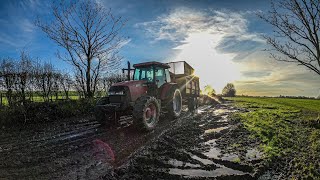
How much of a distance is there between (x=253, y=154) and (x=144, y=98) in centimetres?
436

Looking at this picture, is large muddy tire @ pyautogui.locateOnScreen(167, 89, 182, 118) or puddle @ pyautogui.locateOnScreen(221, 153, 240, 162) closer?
puddle @ pyautogui.locateOnScreen(221, 153, 240, 162)

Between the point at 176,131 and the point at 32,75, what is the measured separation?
13149 millimetres

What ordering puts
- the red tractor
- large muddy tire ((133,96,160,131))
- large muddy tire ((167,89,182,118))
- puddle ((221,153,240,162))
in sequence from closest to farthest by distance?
puddle ((221,153,240,162)) < large muddy tire ((133,96,160,131)) < the red tractor < large muddy tire ((167,89,182,118))

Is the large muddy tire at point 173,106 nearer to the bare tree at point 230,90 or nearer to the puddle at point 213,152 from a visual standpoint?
the puddle at point 213,152

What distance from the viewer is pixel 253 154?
5.71 metres

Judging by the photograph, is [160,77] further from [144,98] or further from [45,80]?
[45,80]

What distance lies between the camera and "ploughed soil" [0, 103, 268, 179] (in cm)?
457

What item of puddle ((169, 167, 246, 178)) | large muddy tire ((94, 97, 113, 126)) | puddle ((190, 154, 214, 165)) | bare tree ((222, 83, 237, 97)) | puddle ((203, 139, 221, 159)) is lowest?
puddle ((169, 167, 246, 178))

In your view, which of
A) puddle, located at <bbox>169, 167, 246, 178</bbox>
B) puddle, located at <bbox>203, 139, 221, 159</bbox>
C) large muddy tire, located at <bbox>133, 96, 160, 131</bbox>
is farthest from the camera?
large muddy tire, located at <bbox>133, 96, 160, 131</bbox>

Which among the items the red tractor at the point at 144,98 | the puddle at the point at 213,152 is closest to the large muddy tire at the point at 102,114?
the red tractor at the point at 144,98

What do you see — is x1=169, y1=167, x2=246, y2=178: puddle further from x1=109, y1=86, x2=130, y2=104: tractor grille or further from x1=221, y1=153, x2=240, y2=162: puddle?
x1=109, y1=86, x2=130, y2=104: tractor grille

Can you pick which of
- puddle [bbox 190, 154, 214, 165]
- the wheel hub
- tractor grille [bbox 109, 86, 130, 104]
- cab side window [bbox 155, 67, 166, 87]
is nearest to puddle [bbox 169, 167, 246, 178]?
puddle [bbox 190, 154, 214, 165]

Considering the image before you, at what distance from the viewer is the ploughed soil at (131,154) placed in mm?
4570

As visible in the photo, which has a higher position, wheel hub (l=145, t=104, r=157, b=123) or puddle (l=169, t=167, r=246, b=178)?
wheel hub (l=145, t=104, r=157, b=123)
